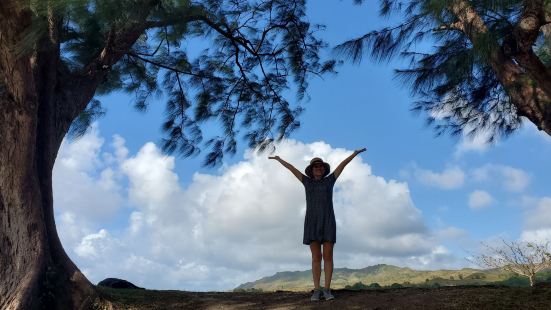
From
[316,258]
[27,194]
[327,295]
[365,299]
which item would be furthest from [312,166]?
[27,194]

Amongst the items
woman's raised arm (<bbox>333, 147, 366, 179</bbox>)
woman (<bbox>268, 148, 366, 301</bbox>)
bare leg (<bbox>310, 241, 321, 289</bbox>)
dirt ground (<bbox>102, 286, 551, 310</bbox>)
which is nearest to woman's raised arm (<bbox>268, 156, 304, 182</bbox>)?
woman (<bbox>268, 148, 366, 301</bbox>)

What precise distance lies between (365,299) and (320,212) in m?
0.93

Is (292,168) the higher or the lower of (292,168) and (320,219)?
the higher

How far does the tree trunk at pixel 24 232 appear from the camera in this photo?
5.26 meters

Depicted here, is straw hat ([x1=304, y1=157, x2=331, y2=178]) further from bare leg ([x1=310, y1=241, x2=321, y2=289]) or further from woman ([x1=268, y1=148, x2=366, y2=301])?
bare leg ([x1=310, y1=241, x2=321, y2=289])

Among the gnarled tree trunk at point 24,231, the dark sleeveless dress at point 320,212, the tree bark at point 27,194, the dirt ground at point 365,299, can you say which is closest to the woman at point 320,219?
the dark sleeveless dress at point 320,212

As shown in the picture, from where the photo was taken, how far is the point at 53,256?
5.62m

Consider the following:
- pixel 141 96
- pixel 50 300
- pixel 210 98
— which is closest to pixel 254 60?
pixel 210 98

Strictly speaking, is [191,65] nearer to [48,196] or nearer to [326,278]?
[48,196]

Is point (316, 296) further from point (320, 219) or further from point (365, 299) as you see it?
point (320, 219)

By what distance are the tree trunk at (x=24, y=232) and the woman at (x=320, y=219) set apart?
232 centimetres

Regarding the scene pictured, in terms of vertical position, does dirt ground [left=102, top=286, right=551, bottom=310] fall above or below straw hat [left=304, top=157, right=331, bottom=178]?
below

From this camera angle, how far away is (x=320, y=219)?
16.5 feet

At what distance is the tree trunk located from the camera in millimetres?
5262
